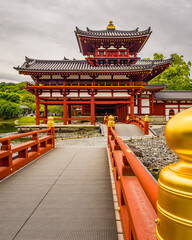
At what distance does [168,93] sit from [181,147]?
2499cm

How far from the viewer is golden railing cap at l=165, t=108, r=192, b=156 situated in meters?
0.57

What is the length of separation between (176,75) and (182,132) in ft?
119

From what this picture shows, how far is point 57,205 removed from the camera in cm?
265

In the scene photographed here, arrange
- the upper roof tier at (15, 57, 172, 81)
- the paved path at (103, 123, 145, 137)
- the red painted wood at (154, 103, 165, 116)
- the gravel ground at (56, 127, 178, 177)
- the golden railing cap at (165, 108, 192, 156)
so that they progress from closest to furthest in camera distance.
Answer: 1. the golden railing cap at (165, 108, 192, 156)
2. the gravel ground at (56, 127, 178, 177)
3. the paved path at (103, 123, 145, 137)
4. the upper roof tier at (15, 57, 172, 81)
5. the red painted wood at (154, 103, 165, 116)

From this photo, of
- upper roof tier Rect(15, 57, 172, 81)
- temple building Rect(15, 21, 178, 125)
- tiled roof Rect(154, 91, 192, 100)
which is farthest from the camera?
tiled roof Rect(154, 91, 192, 100)

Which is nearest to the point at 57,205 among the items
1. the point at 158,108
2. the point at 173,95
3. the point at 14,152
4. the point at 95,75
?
the point at 14,152

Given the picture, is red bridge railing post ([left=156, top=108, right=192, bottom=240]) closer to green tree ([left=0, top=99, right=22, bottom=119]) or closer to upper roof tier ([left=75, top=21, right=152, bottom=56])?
upper roof tier ([left=75, top=21, right=152, bottom=56])

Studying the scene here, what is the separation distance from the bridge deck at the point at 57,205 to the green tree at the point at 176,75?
31036mm

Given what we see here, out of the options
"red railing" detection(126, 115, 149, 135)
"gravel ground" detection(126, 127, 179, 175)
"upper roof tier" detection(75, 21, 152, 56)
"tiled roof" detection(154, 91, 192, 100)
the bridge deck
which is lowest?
"gravel ground" detection(126, 127, 179, 175)

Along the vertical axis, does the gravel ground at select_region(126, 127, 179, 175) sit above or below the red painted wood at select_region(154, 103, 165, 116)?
below

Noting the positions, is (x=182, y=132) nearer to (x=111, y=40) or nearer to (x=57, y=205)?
(x=57, y=205)

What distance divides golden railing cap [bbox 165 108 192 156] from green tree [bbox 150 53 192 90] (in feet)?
109

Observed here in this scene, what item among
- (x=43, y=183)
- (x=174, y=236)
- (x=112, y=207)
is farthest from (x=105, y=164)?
(x=174, y=236)

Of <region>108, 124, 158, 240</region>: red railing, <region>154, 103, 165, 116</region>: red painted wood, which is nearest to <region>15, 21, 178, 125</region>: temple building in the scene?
<region>154, 103, 165, 116</region>: red painted wood
